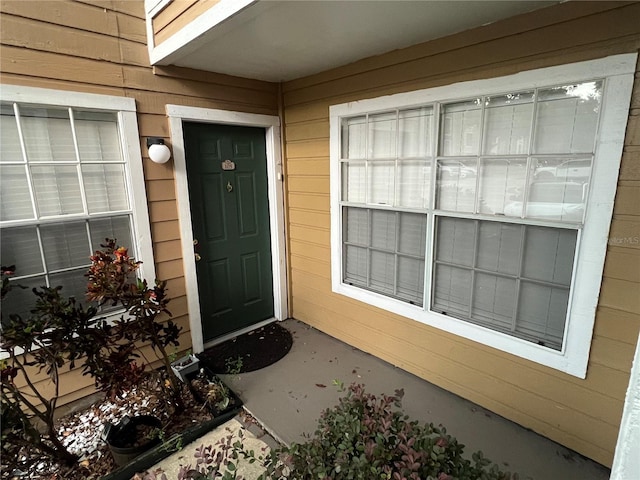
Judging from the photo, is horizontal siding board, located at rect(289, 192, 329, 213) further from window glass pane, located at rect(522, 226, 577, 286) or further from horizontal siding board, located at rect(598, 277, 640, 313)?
horizontal siding board, located at rect(598, 277, 640, 313)

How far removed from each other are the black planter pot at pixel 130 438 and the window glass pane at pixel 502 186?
2.46 metres

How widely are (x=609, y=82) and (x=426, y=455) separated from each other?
183 cm

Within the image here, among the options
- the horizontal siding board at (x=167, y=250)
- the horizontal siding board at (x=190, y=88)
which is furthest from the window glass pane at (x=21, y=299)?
the horizontal siding board at (x=190, y=88)

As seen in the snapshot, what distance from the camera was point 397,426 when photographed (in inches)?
44.8

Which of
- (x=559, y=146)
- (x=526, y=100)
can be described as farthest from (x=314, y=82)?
(x=559, y=146)

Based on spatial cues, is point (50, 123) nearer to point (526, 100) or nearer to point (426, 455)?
point (426, 455)

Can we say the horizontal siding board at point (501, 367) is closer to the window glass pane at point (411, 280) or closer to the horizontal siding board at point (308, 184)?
the window glass pane at point (411, 280)

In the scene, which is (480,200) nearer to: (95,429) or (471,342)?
(471,342)

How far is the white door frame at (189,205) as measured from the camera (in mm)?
2531

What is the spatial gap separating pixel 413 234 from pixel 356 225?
1.78 ft

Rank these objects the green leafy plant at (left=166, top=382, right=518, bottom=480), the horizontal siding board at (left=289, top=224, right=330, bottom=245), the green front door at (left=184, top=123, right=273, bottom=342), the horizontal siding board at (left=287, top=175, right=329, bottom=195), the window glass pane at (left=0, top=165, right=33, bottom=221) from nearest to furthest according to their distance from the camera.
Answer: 1. the green leafy plant at (left=166, top=382, right=518, bottom=480)
2. the window glass pane at (left=0, top=165, right=33, bottom=221)
3. the green front door at (left=184, top=123, right=273, bottom=342)
4. the horizontal siding board at (left=287, top=175, right=329, bottom=195)
5. the horizontal siding board at (left=289, top=224, right=330, bottom=245)

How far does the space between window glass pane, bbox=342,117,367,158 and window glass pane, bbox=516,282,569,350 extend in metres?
1.51

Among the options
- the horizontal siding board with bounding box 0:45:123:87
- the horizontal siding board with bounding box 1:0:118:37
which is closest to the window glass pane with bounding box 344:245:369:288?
the horizontal siding board with bounding box 0:45:123:87

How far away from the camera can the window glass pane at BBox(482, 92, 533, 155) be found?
5.92ft
